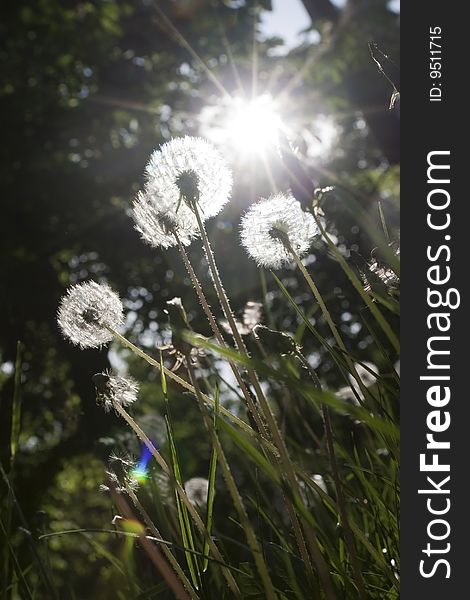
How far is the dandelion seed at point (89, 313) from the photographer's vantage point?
1.45m

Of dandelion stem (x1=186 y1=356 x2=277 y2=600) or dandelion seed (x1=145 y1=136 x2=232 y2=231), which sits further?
dandelion seed (x1=145 y1=136 x2=232 y2=231)

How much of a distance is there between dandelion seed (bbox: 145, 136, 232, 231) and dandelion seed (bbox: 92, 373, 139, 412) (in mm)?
368

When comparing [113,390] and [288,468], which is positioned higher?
[113,390]

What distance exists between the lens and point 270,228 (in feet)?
4.83

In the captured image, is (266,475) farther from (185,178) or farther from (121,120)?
(121,120)

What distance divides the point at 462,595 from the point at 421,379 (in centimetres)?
38

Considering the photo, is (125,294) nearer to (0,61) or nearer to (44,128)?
(44,128)

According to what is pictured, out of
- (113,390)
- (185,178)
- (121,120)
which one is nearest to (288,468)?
(113,390)

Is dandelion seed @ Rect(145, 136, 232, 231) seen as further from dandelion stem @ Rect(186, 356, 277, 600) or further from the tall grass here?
dandelion stem @ Rect(186, 356, 277, 600)

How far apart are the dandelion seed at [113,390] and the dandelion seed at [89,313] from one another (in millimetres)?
124

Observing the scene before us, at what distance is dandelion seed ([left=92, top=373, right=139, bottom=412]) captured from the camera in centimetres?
122

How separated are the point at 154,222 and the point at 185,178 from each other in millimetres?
160

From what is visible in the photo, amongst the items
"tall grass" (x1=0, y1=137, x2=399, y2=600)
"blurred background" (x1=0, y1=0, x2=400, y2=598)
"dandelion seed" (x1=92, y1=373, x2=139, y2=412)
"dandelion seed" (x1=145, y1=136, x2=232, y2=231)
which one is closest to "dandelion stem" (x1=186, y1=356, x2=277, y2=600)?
"tall grass" (x1=0, y1=137, x2=399, y2=600)

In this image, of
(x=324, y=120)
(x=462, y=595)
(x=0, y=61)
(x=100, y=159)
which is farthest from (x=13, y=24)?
(x=462, y=595)
